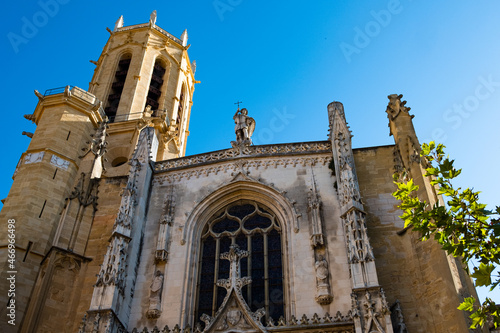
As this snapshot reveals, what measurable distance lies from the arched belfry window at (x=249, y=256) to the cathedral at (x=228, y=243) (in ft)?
0.13

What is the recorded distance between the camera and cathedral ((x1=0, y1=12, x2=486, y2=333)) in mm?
12242

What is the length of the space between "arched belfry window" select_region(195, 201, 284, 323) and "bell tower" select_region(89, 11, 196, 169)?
11017mm

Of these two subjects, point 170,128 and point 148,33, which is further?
point 148,33

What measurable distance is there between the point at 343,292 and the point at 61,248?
7803 mm

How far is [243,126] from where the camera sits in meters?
17.7

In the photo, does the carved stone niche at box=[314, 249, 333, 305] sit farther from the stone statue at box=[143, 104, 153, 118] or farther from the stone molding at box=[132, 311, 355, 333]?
the stone statue at box=[143, 104, 153, 118]

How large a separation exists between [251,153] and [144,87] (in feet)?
47.6

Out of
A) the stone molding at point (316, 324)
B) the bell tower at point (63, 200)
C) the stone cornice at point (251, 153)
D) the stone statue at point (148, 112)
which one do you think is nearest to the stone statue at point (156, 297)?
the bell tower at point (63, 200)

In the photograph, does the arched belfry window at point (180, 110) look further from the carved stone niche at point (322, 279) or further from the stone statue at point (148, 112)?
the carved stone niche at point (322, 279)

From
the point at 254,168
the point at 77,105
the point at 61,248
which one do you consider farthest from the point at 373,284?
the point at 77,105

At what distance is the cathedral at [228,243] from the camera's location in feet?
40.2

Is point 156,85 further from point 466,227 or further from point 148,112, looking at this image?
point 466,227

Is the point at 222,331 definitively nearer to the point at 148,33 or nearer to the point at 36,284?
the point at 36,284

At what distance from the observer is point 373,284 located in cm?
1151
